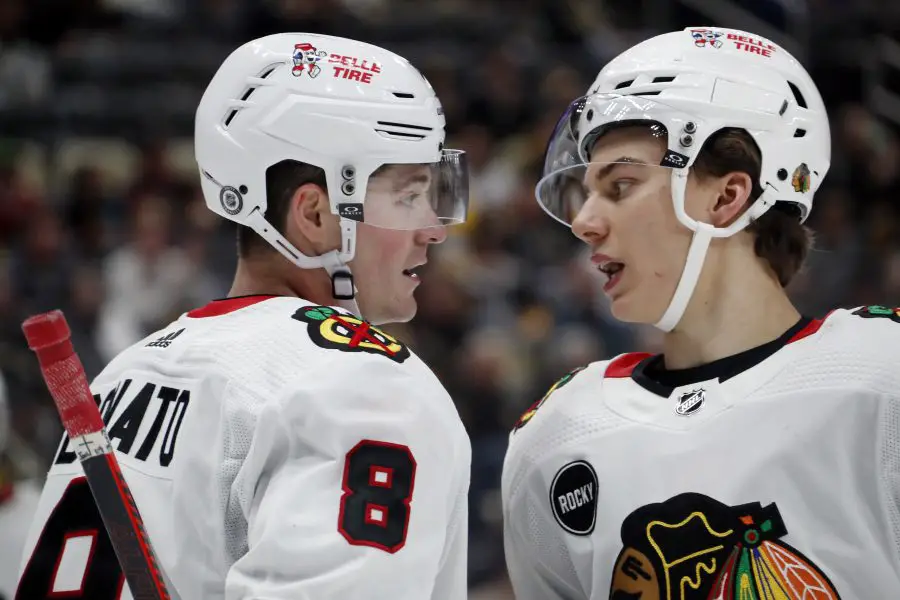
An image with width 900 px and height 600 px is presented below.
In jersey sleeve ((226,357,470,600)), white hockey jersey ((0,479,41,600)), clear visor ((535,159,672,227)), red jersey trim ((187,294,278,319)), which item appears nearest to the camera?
jersey sleeve ((226,357,470,600))

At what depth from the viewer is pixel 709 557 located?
2.53 meters

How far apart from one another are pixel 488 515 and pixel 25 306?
2.83 m

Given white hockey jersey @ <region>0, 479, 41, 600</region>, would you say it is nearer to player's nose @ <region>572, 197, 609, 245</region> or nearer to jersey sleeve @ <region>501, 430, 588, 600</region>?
jersey sleeve @ <region>501, 430, 588, 600</region>

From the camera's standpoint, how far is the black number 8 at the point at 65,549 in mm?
2312

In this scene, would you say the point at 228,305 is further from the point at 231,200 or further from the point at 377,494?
the point at 377,494

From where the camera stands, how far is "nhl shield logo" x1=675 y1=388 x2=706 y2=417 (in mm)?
2682

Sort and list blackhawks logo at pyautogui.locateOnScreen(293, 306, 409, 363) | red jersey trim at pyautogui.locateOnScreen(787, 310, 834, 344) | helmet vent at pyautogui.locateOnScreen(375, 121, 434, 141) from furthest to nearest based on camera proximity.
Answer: red jersey trim at pyautogui.locateOnScreen(787, 310, 834, 344) → helmet vent at pyautogui.locateOnScreen(375, 121, 434, 141) → blackhawks logo at pyautogui.locateOnScreen(293, 306, 409, 363)

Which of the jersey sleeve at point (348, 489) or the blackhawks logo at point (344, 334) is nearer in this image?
the jersey sleeve at point (348, 489)

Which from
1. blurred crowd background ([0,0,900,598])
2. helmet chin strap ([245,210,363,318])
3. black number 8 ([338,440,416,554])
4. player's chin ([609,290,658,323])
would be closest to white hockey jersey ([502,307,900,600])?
player's chin ([609,290,658,323])

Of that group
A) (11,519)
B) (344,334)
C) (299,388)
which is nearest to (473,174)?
(11,519)

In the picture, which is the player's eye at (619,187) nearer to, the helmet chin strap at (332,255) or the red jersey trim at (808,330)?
the red jersey trim at (808,330)

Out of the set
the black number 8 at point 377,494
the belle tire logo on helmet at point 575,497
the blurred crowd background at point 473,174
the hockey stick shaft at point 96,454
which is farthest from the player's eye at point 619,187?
the blurred crowd background at point 473,174

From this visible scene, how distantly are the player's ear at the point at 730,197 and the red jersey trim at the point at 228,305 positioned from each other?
1.03 metres

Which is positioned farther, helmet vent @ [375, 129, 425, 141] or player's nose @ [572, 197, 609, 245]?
player's nose @ [572, 197, 609, 245]
